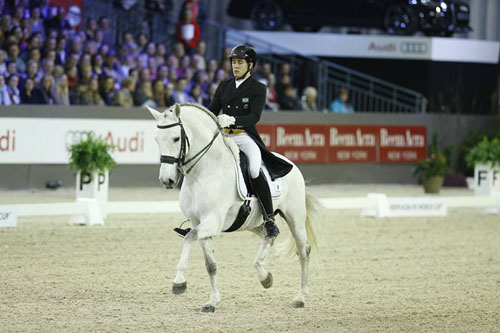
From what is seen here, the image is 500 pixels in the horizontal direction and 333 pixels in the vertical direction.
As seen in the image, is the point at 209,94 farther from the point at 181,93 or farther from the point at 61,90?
the point at 61,90

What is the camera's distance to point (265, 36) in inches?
795

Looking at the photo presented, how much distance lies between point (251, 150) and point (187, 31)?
11445mm

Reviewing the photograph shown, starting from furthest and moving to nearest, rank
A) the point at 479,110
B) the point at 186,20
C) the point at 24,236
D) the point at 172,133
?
1. the point at 479,110
2. the point at 186,20
3. the point at 24,236
4. the point at 172,133

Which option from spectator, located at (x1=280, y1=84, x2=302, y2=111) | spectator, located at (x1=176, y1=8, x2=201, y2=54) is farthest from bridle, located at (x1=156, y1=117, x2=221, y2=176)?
spectator, located at (x1=176, y1=8, x2=201, y2=54)

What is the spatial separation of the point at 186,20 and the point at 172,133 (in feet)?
40.0

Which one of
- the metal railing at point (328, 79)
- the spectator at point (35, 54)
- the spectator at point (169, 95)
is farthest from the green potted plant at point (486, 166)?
the spectator at point (35, 54)

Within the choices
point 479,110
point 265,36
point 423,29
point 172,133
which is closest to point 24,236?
point 172,133

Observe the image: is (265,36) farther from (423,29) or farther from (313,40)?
(423,29)

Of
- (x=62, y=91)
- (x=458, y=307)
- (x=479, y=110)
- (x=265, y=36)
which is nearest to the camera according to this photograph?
(x=458, y=307)

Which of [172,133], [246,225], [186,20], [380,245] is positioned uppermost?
[186,20]

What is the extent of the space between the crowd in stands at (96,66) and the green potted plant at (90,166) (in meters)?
2.98

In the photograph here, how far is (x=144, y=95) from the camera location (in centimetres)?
1566

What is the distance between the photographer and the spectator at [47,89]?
14.6 meters

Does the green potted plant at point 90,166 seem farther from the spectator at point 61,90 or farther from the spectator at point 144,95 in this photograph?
the spectator at point 144,95
